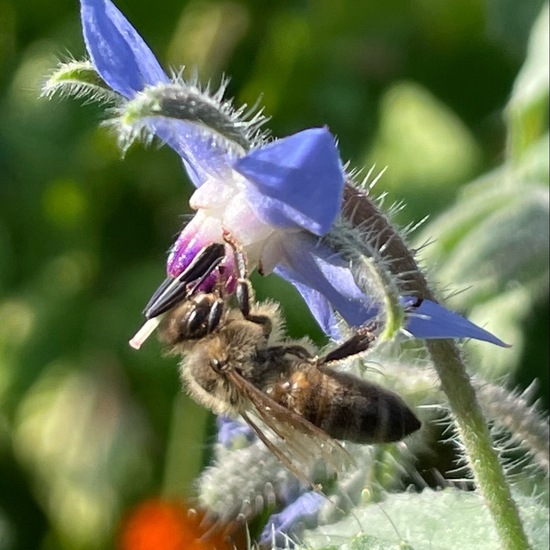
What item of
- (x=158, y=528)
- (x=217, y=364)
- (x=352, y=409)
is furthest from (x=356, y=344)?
(x=158, y=528)

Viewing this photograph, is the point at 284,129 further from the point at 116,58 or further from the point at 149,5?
the point at 116,58

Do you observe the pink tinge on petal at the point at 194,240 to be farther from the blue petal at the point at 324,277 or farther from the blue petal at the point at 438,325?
the blue petal at the point at 438,325

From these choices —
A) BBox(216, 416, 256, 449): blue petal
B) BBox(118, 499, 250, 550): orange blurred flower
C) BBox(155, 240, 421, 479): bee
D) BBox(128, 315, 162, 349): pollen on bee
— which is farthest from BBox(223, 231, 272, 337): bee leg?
BBox(118, 499, 250, 550): orange blurred flower

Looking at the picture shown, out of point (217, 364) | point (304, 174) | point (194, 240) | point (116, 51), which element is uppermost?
point (116, 51)

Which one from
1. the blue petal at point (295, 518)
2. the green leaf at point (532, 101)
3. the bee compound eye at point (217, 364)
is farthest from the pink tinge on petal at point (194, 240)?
the green leaf at point (532, 101)

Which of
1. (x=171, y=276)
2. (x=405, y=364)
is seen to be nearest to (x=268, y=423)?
(x=171, y=276)

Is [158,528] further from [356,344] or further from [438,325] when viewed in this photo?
[438,325]
